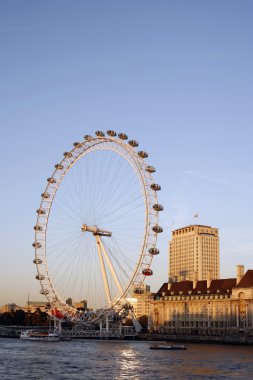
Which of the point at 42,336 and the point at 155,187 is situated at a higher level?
the point at 155,187

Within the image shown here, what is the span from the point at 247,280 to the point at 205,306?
10492 mm

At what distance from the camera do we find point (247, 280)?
109750 mm

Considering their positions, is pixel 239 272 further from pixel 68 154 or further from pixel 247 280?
pixel 68 154

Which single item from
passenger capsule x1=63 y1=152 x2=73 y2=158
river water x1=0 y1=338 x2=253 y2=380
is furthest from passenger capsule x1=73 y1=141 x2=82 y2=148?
river water x1=0 y1=338 x2=253 y2=380

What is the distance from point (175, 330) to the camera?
120m

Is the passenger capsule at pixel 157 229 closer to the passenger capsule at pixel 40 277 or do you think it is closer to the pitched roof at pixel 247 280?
the passenger capsule at pixel 40 277

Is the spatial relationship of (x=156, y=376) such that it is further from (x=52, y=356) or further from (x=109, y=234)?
(x=109, y=234)

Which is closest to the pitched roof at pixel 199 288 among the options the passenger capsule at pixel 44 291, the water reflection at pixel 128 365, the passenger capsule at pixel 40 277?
the passenger capsule at pixel 44 291

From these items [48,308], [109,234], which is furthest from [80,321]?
[109,234]

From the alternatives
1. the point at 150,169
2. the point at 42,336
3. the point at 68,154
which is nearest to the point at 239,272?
the point at 42,336

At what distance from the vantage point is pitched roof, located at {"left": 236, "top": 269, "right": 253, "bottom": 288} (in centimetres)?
10881

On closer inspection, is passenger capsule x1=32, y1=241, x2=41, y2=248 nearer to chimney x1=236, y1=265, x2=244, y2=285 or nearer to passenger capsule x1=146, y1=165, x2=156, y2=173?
passenger capsule x1=146, y1=165, x2=156, y2=173

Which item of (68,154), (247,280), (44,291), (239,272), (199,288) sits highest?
(68,154)

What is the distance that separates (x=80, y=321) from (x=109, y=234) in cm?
1837
